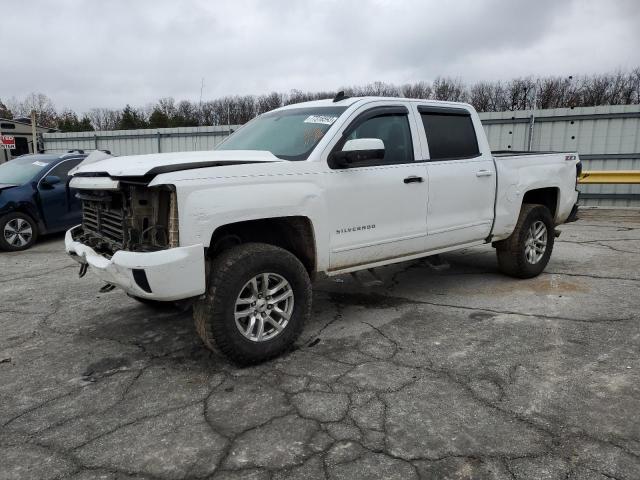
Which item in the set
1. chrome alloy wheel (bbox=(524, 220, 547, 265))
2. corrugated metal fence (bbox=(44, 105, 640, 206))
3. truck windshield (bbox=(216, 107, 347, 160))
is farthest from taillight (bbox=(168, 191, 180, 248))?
corrugated metal fence (bbox=(44, 105, 640, 206))

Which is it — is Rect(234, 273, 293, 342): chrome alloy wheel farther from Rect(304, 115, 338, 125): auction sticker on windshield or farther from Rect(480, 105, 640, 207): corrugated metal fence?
Rect(480, 105, 640, 207): corrugated metal fence

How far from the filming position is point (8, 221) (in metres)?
8.09

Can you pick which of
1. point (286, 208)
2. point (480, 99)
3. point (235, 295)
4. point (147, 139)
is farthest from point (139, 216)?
point (480, 99)

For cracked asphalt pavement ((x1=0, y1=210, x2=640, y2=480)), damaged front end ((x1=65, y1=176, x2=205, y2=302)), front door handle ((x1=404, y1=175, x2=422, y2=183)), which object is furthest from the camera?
front door handle ((x1=404, y1=175, x2=422, y2=183))

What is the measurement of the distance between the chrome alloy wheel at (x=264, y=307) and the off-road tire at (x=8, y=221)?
21.3 feet

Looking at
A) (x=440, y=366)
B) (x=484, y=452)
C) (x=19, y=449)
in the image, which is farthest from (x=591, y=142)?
(x=19, y=449)

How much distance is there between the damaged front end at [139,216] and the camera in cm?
316

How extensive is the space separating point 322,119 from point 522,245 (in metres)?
2.91

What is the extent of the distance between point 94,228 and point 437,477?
318 centimetres

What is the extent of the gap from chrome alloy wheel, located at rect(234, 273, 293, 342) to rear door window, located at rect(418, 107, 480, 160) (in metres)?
2.03

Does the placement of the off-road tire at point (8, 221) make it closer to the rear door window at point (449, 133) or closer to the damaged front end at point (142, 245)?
the damaged front end at point (142, 245)

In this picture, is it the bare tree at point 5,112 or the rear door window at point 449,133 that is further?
the bare tree at point 5,112

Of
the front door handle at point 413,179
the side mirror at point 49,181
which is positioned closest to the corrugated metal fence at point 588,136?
the front door handle at point 413,179

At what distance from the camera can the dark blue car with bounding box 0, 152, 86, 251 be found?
808cm
